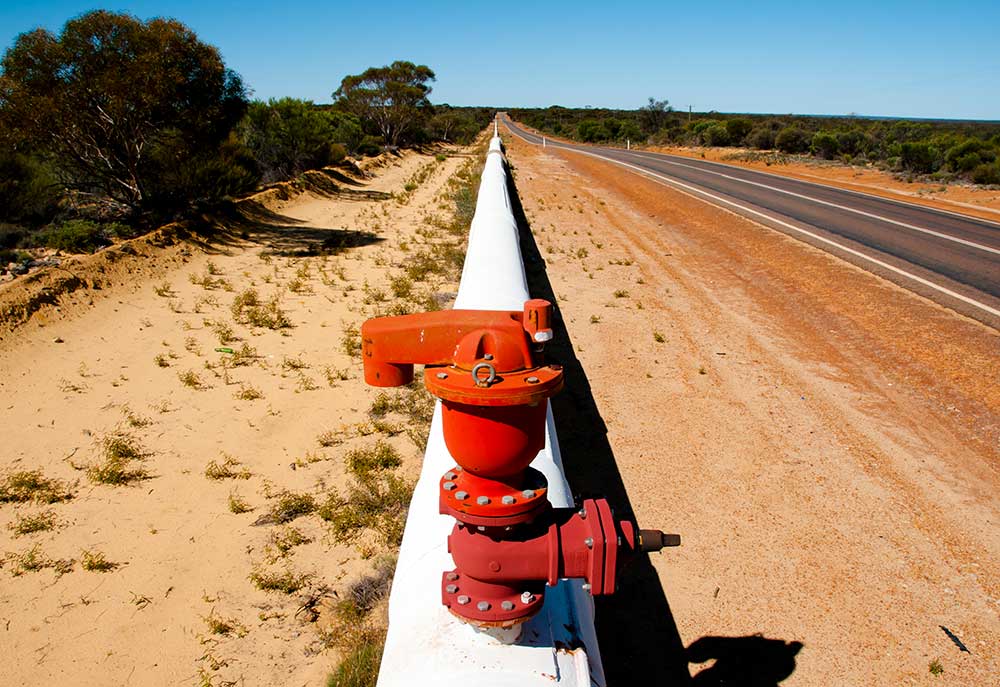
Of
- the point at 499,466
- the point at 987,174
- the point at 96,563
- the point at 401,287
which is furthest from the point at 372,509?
the point at 987,174

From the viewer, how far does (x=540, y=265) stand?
10.5 metres

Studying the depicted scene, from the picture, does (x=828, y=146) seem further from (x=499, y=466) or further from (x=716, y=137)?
(x=499, y=466)

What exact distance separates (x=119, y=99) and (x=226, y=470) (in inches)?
376

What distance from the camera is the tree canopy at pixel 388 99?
4269 centimetres

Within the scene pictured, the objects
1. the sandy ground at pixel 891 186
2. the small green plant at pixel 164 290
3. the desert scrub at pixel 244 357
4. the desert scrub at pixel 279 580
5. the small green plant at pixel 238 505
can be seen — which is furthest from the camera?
the sandy ground at pixel 891 186

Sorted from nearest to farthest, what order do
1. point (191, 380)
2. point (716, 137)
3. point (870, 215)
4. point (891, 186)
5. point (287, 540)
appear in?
1. point (287, 540)
2. point (191, 380)
3. point (870, 215)
4. point (891, 186)
5. point (716, 137)

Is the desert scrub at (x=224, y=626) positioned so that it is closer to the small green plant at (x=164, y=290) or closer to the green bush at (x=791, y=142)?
the small green plant at (x=164, y=290)

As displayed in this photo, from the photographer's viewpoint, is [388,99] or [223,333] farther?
[388,99]

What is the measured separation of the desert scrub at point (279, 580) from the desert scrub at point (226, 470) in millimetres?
1183

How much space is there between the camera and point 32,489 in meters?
4.57

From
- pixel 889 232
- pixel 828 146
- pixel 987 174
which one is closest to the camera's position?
pixel 889 232

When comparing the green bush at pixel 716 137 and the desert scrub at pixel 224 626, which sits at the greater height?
the green bush at pixel 716 137

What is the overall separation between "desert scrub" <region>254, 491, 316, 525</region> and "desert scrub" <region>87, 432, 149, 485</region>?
3.92 feet

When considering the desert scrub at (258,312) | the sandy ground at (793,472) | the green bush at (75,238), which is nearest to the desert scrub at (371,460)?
the sandy ground at (793,472)
